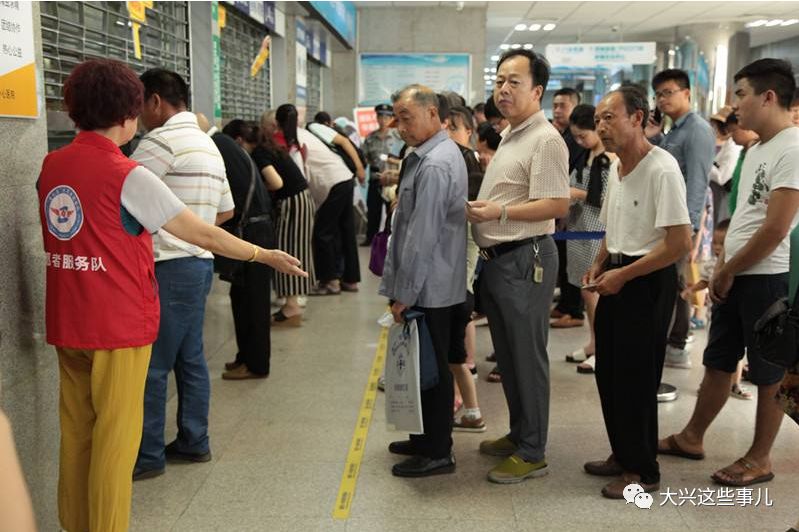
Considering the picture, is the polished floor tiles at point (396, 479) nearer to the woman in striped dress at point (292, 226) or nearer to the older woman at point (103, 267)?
the older woman at point (103, 267)

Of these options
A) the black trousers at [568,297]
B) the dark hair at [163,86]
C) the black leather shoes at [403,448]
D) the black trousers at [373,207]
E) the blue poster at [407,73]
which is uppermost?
the blue poster at [407,73]

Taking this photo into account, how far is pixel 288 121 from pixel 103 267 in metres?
3.69

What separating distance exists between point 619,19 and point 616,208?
462 inches

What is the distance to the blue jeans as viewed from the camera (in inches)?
Answer: 121

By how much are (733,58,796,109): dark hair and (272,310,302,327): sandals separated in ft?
12.4

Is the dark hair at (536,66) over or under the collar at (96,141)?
over

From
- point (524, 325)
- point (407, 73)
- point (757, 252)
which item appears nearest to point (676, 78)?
point (757, 252)

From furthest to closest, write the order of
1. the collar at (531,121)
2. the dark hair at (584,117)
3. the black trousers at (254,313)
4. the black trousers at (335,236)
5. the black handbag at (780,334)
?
1. the black trousers at (335,236)
2. the dark hair at (584,117)
3. the black trousers at (254,313)
4. the collar at (531,121)
5. the black handbag at (780,334)

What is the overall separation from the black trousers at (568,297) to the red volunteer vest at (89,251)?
13.5 feet

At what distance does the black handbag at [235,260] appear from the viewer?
13.2ft

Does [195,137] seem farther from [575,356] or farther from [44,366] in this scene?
[575,356]

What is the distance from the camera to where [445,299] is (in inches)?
120

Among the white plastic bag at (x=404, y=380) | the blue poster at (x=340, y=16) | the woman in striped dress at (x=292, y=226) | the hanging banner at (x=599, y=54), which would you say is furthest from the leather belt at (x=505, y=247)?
the hanging banner at (x=599, y=54)

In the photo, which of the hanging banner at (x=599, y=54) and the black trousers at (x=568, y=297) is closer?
the black trousers at (x=568, y=297)
